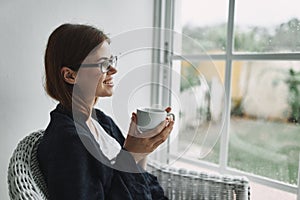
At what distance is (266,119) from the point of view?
1.33 m

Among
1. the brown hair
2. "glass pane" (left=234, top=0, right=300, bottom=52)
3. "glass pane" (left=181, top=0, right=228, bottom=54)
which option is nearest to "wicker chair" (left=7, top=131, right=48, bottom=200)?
the brown hair

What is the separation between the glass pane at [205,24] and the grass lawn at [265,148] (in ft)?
1.18

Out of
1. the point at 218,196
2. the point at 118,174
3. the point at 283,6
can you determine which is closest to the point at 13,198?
the point at 118,174

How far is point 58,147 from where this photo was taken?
0.84 metres

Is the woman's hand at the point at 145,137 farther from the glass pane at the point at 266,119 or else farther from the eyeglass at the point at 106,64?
the glass pane at the point at 266,119

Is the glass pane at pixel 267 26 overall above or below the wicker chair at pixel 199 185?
above

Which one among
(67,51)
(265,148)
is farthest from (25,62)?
(265,148)

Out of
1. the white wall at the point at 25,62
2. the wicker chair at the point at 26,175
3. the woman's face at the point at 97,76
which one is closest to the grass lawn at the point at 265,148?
the white wall at the point at 25,62

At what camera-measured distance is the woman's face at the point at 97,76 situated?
34.7 inches

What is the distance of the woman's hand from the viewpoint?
881mm

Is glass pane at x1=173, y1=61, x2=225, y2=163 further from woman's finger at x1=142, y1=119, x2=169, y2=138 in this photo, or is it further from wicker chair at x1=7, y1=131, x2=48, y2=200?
wicker chair at x1=7, y1=131, x2=48, y2=200

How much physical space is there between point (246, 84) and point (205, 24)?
0.34 metres

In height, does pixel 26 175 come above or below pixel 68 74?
below

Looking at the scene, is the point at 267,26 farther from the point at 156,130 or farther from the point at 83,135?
the point at 83,135
